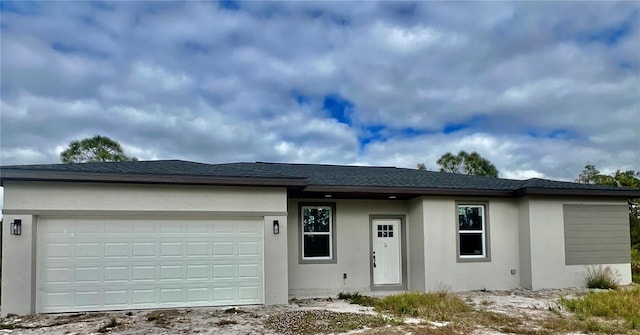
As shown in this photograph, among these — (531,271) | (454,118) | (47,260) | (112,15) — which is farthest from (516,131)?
(47,260)

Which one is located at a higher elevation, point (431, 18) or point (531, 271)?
point (431, 18)

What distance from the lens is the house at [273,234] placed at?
8.62m

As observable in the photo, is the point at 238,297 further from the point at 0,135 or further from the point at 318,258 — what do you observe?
the point at 0,135

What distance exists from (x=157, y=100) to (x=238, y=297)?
1031cm

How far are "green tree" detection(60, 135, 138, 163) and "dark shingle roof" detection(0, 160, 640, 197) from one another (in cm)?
1236

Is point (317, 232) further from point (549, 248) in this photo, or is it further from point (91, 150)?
point (91, 150)

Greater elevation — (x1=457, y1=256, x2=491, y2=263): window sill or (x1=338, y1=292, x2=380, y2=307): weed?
(x1=457, y1=256, x2=491, y2=263): window sill

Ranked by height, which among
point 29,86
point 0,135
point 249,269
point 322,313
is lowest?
point 322,313

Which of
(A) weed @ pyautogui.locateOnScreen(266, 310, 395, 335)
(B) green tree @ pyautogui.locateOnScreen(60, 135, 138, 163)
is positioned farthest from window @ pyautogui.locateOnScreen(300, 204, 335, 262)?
(B) green tree @ pyautogui.locateOnScreen(60, 135, 138, 163)

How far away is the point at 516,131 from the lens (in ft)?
69.4

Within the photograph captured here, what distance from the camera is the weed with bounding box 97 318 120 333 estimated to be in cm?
712

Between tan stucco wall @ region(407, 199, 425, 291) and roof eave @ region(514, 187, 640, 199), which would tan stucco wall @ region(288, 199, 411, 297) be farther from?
roof eave @ region(514, 187, 640, 199)

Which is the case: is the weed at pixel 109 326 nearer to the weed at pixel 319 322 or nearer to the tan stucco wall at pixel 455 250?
the weed at pixel 319 322

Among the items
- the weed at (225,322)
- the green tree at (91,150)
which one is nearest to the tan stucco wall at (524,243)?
the weed at (225,322)
